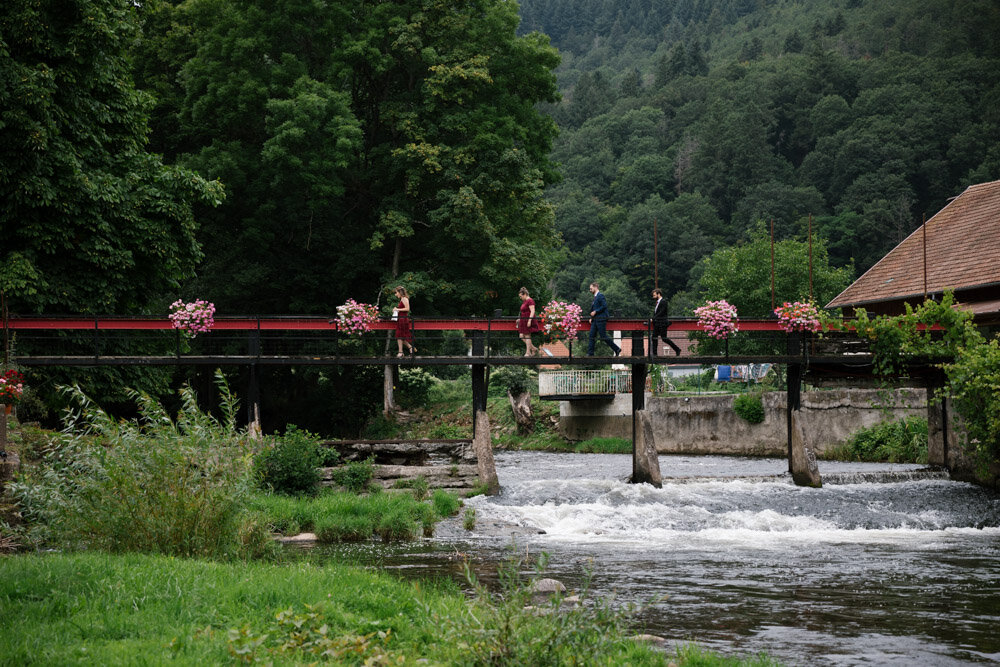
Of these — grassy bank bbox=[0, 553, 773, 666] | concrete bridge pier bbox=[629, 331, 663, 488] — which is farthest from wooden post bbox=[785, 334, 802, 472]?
grassy bank bbox=[0, 553, 773, 666]

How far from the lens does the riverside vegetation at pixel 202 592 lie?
751 centimetres

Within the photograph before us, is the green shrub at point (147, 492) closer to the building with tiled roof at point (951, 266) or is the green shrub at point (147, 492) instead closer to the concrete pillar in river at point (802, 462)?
the concrete pillar in river at point (802, 462)

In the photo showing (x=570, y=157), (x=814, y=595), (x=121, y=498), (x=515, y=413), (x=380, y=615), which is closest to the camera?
(x=380, y=615)

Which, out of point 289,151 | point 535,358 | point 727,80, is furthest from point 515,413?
point 727,80

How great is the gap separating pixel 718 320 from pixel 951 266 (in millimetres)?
12342

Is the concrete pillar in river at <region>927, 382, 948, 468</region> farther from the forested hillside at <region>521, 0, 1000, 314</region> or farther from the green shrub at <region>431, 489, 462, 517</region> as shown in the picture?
the forested hillside at <region>521, 0, 1000, 314</region>

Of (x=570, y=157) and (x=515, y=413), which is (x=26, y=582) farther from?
(x=570, y=157)

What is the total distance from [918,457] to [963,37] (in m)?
70.5

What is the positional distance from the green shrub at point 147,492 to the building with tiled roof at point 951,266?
74.7 feet

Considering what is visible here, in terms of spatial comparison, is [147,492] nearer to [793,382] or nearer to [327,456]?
[327,456]

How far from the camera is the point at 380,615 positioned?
9.75 meters

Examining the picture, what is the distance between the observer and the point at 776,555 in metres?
16.3

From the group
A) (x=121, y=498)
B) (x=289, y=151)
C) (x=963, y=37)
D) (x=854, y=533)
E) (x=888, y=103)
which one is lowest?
(x=854, y=533)

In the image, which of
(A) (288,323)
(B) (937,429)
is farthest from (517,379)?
(A) (288,323)
